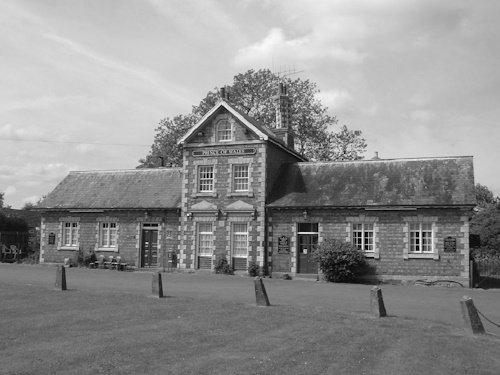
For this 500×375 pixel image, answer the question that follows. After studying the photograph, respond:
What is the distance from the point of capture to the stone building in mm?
24922

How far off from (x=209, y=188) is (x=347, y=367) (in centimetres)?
2049

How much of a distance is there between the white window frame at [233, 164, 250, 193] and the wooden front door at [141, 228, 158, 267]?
18.0ft

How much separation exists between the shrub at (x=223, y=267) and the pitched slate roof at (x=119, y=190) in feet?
13.6

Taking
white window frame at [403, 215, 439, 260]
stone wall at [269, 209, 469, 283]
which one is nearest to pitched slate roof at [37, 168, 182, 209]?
stone wall at [269, 209, 469, 283]

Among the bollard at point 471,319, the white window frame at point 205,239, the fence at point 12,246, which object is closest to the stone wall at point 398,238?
the white window frame at point 205,239

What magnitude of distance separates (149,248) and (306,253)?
9087 mm

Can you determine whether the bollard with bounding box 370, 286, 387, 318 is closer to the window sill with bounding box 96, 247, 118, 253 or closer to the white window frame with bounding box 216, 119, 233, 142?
the white window frame with bounding box 216, 119, 233, 142

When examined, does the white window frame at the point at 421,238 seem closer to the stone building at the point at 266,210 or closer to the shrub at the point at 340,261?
the stone building at the point at 266,210

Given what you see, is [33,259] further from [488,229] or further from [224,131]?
[488,229]

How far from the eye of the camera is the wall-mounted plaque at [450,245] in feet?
79.6

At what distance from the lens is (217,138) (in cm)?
2881

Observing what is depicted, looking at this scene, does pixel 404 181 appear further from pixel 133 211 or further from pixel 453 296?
pixel 133 211

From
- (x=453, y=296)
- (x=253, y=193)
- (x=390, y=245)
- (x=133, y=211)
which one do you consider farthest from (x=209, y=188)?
(x=453, y=296)

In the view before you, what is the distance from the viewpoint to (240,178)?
28406 millimetres
